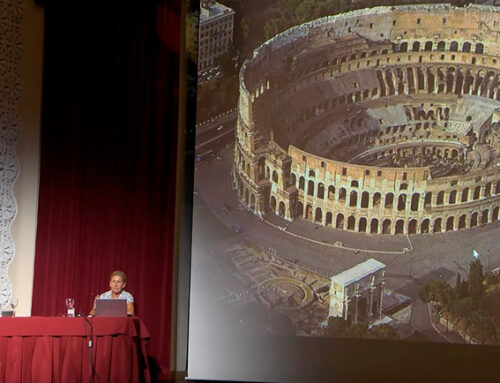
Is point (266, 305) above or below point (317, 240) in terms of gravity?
below

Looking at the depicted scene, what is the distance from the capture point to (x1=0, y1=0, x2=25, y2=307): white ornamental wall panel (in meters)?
6.55

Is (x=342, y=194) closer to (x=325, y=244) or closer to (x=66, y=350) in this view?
(x=325, y=244)

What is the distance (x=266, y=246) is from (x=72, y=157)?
1.56 metres

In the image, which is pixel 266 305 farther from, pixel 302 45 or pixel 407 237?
pixel 302 45

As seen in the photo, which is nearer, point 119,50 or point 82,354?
point 82,354

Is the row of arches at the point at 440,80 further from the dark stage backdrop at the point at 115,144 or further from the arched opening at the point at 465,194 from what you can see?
the dark stage backdrop at the point at 115,144

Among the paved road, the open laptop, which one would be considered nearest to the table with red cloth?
the open laptop

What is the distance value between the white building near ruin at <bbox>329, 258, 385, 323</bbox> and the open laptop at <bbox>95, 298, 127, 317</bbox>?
166 cm

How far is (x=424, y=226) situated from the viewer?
6379 mm

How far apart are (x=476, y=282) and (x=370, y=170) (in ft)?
3.48

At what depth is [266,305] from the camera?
21.4ft

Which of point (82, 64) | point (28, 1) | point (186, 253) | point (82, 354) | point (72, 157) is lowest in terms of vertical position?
point (82, 354)

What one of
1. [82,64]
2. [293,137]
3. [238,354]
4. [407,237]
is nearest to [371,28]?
[293,137]

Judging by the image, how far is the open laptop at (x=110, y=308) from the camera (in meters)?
5.45
